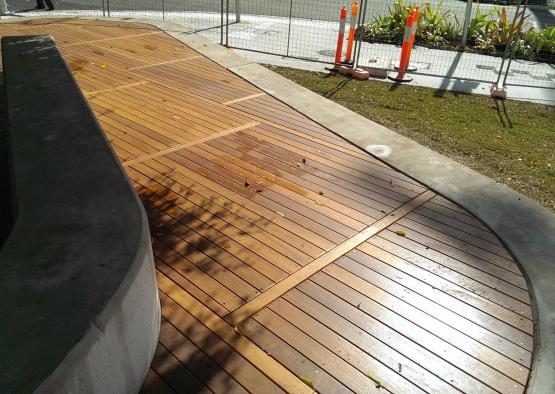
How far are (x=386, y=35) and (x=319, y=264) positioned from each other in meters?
10.2

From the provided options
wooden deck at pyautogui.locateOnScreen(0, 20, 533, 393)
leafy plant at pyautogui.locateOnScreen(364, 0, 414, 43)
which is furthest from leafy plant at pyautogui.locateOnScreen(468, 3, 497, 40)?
wooden deck at pyautogui.locateOnScreen(0, 20, 533, 393)

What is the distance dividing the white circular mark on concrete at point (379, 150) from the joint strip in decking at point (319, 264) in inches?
33.9

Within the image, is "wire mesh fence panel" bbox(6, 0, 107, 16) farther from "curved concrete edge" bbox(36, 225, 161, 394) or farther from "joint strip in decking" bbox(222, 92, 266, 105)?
"curved concrete edge" bbox(36, 225, 161, 394)

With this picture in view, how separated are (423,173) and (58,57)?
431 centimetres

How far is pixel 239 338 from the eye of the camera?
283 centimetres

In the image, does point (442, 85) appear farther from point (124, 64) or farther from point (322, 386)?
point (322, 386)

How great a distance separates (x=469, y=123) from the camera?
699 centimetres

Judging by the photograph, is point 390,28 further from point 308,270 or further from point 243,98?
point 308,270

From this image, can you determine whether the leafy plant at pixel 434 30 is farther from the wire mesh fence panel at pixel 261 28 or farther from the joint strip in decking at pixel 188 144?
the joint strip in decking at pixel 188 144

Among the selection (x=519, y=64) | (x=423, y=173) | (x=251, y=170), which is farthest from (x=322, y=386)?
(x=519, y=64)

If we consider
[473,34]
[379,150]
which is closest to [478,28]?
[473,34]

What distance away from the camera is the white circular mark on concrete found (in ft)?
17.2

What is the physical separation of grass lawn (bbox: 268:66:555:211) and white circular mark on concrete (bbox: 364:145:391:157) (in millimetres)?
830

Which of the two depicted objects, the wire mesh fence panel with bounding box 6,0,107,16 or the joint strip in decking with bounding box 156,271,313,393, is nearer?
the joint strip in decking with bounding box 156,271,313,393
